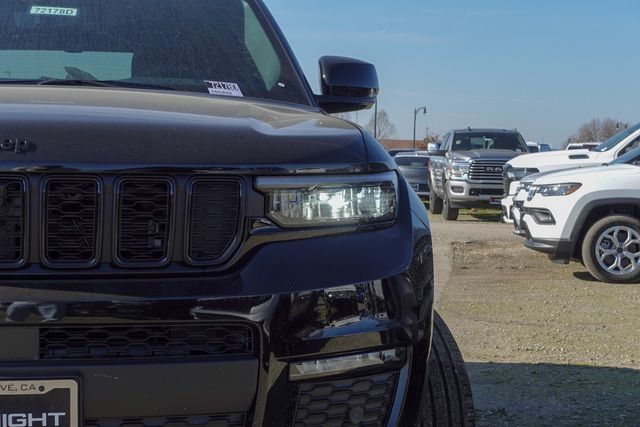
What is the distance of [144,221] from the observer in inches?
72.8

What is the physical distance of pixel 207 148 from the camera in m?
1.91

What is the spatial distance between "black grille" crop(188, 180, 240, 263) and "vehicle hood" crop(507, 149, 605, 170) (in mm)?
10790

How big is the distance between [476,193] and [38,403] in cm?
1518

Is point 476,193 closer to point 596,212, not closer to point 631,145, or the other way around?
point 631,145

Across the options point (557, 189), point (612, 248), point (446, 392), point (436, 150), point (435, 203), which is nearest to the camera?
point (446, 392)

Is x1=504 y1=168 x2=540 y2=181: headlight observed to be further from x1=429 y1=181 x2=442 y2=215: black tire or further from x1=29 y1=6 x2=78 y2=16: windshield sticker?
x1=29 y1=6 x2=78 y2=16: windshield sticker

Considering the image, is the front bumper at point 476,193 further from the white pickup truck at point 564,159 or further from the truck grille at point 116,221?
the truck grille at point 116,221

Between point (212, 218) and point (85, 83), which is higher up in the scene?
point (85, 83)

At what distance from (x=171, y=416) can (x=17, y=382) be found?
34 cm

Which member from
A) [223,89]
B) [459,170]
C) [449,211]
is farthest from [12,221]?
[449,211]

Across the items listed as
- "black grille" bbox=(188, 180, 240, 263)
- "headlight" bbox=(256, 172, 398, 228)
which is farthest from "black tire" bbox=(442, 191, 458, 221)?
"black grille" bbox=(188, 180, 240, 263)

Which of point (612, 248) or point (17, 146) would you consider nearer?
point (17, 146)

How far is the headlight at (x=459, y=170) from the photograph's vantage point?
53.9 feet

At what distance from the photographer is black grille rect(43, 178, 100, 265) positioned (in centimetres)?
180
